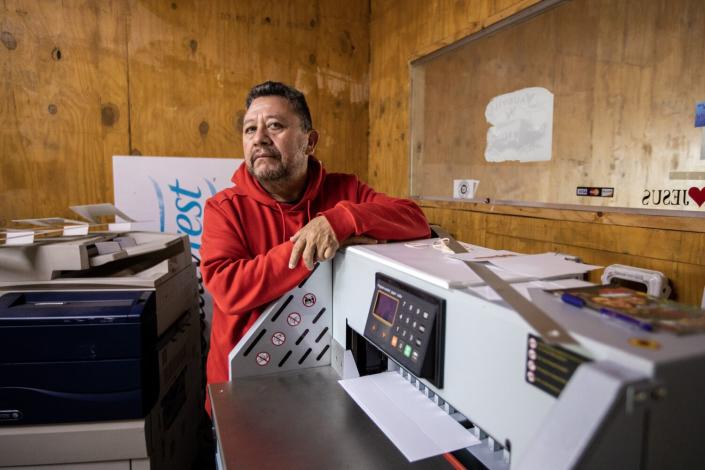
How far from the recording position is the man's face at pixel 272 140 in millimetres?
1515

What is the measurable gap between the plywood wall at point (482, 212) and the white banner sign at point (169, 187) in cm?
90

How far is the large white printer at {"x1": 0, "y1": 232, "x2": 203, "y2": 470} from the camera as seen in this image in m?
1.28

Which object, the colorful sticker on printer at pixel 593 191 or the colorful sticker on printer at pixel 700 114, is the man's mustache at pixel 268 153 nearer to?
the colorful sticker on printer at pixel 593 191

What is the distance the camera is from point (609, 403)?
43 cm

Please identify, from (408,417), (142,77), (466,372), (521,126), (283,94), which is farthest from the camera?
(142,77)

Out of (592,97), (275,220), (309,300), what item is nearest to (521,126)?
Result: (592,97)

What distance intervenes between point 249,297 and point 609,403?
2.85ft

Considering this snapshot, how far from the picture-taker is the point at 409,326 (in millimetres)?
783

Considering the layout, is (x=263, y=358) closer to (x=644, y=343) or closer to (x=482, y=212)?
(x=644, y=343)

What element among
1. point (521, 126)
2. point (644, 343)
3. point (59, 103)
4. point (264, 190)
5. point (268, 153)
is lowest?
point (644, 343)

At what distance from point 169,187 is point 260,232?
1237 mm

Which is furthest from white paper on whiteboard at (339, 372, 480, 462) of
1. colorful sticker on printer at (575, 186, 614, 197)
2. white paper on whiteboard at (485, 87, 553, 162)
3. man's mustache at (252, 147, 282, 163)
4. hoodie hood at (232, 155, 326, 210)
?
white paper on whiteboard at (485, 87, 553, 162)

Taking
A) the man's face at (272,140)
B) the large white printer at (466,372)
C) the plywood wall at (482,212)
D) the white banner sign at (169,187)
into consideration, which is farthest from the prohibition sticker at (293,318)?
the white banner sign at (169,187)

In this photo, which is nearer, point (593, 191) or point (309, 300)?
point (309, 300)
